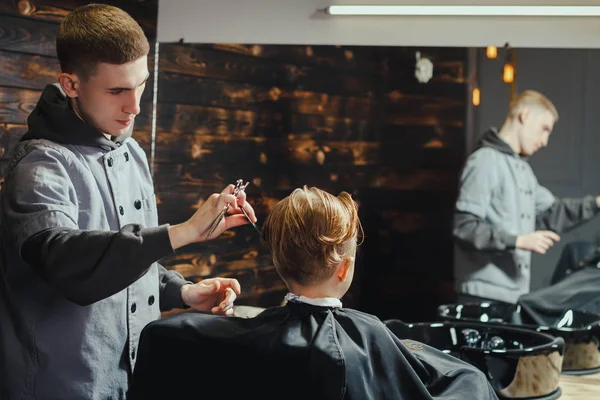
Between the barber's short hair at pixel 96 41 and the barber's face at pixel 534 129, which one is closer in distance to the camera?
the barber's short hair at pixel 96 41

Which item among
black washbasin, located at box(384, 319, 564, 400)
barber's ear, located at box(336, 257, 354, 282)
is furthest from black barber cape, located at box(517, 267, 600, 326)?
barber's ear, located at box(336, 257, 354, 282)

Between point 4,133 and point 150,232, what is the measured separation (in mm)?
1565

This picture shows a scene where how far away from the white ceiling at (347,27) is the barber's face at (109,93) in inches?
67.2

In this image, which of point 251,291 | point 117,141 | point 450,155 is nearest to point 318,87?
point 450,155

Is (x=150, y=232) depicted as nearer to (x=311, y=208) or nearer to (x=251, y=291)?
(x=311, y=208)

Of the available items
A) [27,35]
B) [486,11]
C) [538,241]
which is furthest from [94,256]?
[486,11]

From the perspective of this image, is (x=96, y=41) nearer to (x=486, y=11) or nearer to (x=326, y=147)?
(x=326, y=147)

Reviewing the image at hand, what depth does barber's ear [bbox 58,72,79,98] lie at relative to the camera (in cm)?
165

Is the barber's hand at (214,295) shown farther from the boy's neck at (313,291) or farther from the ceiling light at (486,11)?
the ceiling light at (486,11)

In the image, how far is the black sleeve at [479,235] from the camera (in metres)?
3.00

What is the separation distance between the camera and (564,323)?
8.21 feet

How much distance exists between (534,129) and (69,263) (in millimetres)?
2046

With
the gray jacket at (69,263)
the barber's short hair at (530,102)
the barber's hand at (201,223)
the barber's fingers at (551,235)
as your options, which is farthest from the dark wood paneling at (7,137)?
the barber's fingers at (551,235)

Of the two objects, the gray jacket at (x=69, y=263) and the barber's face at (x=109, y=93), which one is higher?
the barber's face at (x=109, y=93)
